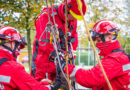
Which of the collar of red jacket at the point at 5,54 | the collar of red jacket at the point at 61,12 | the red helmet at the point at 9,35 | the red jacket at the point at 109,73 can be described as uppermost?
the collar of red jacket at the point at 61,12

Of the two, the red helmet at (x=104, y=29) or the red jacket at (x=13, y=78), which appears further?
the red helmet at (x=104, y=29)

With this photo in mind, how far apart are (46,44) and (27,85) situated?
0.73m

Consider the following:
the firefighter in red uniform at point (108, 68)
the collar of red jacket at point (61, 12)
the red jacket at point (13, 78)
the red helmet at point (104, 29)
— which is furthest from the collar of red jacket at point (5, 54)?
the red helmet at point (104, 29)

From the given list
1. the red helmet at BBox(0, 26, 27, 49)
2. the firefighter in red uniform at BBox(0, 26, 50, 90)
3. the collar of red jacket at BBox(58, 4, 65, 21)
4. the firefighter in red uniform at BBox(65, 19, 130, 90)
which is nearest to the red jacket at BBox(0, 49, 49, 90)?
the firefighter in red uniform at BBox(0, 26, 50, 90)

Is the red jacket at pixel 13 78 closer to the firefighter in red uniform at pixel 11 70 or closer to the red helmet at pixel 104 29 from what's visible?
the firefighter in red uniform at pixel 11 70

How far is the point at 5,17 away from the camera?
5.29 metres

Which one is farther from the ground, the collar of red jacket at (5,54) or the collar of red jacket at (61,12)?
the collar of red jacket at (61,12)

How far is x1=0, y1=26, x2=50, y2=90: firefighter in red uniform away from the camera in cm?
216

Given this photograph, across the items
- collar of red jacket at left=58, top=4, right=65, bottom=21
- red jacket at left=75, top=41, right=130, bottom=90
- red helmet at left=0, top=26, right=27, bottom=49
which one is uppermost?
collar of red jacket at left=58, top=4, right=65, bottom=21

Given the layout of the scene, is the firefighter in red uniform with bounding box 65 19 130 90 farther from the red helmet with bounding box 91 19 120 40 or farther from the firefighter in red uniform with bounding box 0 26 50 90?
the firefighter in red uniform with bounding box 0 26 50 90

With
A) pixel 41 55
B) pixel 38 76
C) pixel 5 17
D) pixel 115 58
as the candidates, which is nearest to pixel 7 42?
pixel 41 55

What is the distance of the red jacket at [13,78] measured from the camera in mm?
2156

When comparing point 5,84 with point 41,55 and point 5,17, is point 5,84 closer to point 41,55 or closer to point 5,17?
point 41,55

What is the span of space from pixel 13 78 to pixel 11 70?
0.40 ft
